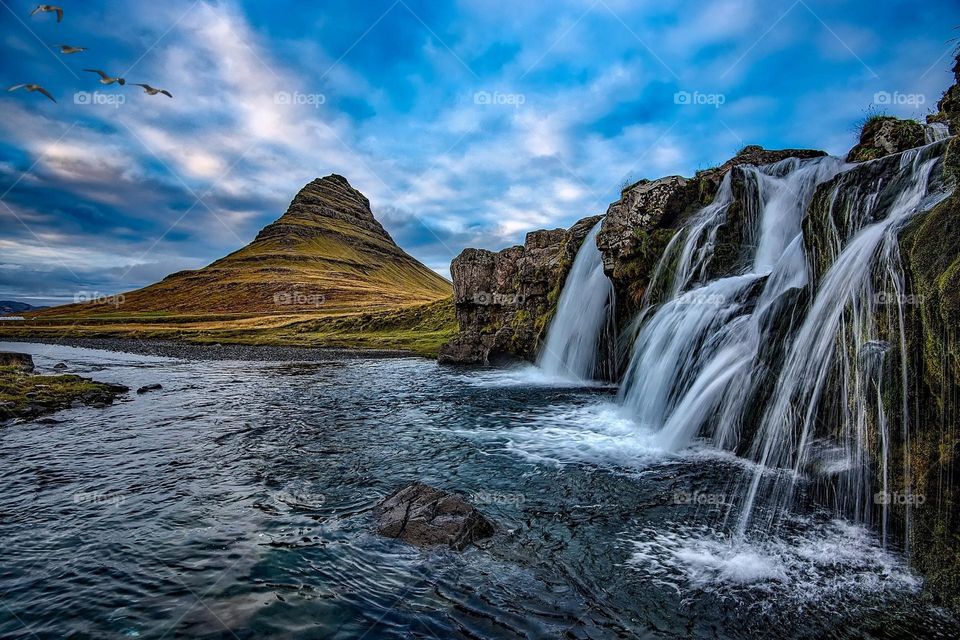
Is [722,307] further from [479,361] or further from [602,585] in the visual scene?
[479,361]

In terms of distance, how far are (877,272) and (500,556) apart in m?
11.1

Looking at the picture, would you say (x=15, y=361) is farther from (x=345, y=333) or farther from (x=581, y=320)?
(x=345, y=333)

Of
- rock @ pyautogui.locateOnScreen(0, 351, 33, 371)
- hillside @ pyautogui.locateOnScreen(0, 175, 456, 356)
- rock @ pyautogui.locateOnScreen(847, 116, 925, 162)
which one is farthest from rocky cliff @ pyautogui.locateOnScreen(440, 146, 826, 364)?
rock @ pyautogui.locateOnScreen(0, 351, 33, 371)

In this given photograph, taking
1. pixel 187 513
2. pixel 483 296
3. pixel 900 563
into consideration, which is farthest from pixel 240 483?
pixel 483 296

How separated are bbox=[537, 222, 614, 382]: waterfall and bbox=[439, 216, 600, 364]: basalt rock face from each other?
61.3 inches

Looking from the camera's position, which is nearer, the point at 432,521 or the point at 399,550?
the point at 399,550

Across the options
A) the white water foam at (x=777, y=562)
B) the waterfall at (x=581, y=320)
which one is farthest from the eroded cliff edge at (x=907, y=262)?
the waterfall at (x=581, y=320)

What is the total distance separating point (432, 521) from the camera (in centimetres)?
971

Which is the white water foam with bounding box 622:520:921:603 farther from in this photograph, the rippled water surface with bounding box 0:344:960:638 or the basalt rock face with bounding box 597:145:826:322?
the basalt rock face with bounding box 597:145:826:322

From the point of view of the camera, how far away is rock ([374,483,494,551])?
9.35 m

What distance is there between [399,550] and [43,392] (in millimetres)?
25309

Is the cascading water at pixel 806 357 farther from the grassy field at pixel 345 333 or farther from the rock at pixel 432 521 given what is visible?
the grassy field at pixel 345 333

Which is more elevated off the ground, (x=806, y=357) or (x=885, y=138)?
(x=885, y=138)

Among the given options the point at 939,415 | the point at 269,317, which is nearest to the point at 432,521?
the point at 939,415
